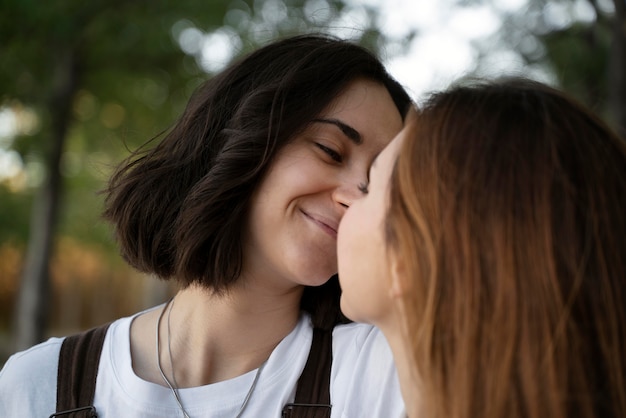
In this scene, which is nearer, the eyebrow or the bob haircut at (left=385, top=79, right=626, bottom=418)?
the bob haircut at (left=385, top=79, right=626, bottom=418)

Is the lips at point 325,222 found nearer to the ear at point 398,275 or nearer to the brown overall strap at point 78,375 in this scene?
the ear at point 398,275

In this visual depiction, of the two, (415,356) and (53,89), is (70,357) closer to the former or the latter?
(415,356)

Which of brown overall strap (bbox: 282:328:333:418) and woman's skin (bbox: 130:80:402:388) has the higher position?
woman's skin (bbox: 130:80:402:388)

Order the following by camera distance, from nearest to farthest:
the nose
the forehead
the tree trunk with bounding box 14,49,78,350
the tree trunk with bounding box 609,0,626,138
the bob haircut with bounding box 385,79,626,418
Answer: the bob haircut with bounding box 385,79,626,418 < the nose < the forehead < the tree trunk with bounding box 609,0,626,138 < the tree trunk with bounding box 14,49,78,350

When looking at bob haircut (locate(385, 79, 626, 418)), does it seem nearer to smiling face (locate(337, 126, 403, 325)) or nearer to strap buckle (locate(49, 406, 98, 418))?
smiling face (locate(337, 126, 403, 325))

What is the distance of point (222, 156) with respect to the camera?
2166mm

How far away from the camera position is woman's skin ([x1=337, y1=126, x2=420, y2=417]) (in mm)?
1475

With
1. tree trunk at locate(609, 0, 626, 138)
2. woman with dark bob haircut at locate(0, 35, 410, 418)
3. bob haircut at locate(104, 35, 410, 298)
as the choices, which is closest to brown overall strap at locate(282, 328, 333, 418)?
woman with dark bob haircut at locate(0, 35, 410, 418)

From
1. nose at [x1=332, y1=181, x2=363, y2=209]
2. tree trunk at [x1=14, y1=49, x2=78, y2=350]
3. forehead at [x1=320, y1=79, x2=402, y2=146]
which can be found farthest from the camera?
tree trunk at [x1=14, y1=49, x2=78, y2=350]

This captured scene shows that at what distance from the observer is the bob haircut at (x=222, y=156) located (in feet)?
7.04

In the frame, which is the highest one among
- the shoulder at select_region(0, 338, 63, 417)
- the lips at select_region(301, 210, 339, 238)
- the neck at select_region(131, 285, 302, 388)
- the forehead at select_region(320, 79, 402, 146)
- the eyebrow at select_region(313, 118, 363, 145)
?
the forehead at select_region(320, 79, 402, 146)

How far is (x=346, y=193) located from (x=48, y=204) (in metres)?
5.27

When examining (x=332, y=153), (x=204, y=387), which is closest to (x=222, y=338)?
Result: (x=204, y=387)

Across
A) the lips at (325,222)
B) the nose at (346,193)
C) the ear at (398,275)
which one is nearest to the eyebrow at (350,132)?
the nose at (346,193)
